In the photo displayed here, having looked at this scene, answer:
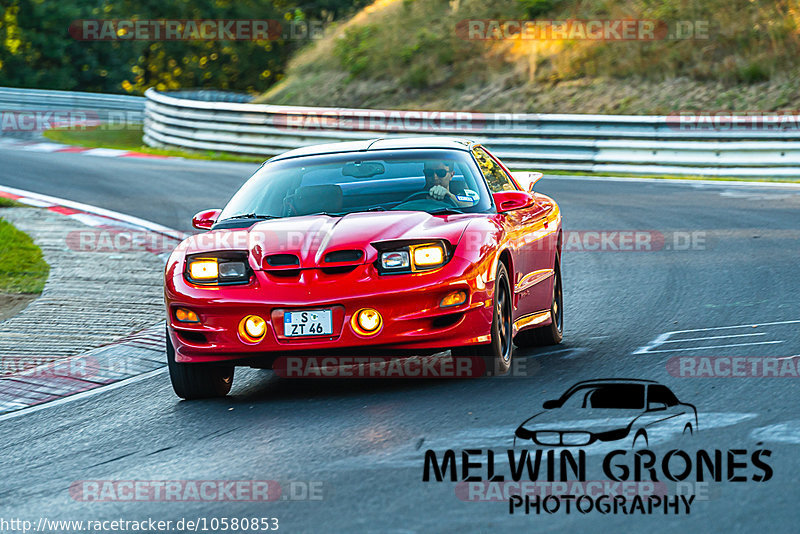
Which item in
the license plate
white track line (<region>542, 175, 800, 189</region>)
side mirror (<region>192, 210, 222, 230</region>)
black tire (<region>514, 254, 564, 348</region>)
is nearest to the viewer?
the license plate

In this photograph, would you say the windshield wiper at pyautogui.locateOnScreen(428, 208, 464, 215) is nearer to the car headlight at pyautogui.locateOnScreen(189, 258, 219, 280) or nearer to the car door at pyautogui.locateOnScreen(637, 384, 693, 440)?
the car headlight at pyautogui.locateOnScreen(189, 258, 219, 280)

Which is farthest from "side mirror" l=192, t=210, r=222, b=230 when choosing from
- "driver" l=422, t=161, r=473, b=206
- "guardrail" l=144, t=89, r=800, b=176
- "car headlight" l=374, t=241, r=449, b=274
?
"guardrail" l=144, t=89, r=800, b=176

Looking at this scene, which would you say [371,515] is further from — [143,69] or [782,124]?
[143,69]

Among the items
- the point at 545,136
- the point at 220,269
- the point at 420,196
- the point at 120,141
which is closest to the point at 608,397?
the point at 420,196

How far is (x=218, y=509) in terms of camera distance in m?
4.97

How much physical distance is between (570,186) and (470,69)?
1071 cm

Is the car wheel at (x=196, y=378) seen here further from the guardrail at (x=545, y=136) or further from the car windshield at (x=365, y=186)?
the guardrail at (x=545, y=136)

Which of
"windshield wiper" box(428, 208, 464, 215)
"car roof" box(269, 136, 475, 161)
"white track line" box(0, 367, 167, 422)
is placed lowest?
"white track line" box(0, 367, 167, 422)

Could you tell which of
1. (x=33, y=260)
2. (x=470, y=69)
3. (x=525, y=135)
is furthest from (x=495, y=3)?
(x=33, y=260)

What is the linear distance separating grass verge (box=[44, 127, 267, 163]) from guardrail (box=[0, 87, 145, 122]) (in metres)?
2.67

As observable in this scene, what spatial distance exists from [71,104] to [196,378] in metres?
31.2

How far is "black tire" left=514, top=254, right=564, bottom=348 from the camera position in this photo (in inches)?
330

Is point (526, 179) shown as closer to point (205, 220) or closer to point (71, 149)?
point (205, 220)

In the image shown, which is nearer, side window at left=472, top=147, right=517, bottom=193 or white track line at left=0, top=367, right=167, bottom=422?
white track line at left=0, top=367, right=167, bottom=422
